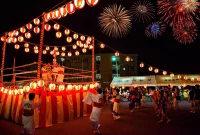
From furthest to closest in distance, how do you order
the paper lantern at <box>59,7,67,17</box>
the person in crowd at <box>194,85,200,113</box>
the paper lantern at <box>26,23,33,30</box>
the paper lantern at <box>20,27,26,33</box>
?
1. the person in crowd at <box>194,85,200,113</box>
2. the paper lantern at <box>20,27,26,33</box>
3. the paper lantern at <box>26,23,33,30</box>
4. the paper lantern at <box>59,7,67,17</box>

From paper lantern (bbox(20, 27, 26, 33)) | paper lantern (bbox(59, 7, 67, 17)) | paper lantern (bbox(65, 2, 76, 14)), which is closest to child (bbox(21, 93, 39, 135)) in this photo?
paper lantern (bbox(65, 2, 76, 14))

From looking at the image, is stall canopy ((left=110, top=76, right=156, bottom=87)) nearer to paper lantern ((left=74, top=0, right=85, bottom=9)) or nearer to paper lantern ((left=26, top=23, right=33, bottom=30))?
paper lantern ((left=26, top=23, right=33, bottom=30))

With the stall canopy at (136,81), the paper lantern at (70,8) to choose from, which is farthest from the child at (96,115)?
the stall canopy at (136,81)

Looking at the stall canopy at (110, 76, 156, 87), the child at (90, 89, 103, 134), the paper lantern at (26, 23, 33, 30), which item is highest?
the paper lantern at (26, 23, 33, 30)

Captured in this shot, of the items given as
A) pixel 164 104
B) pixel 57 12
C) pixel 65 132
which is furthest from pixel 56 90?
pixel 164 104

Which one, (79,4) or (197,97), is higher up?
(79,4)

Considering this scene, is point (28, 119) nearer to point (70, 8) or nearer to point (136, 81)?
point (70, 8)

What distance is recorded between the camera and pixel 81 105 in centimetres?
1202

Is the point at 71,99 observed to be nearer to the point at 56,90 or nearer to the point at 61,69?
the point at 56,90

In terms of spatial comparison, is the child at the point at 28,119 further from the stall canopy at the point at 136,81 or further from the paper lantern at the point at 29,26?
the stall canopy at the point at 136,81

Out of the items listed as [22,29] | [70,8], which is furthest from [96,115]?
[22,29]

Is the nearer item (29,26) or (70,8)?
(70,8)

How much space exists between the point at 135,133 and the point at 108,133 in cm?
105

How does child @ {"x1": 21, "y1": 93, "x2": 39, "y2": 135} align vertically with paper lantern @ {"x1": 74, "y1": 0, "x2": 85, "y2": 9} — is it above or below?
below
